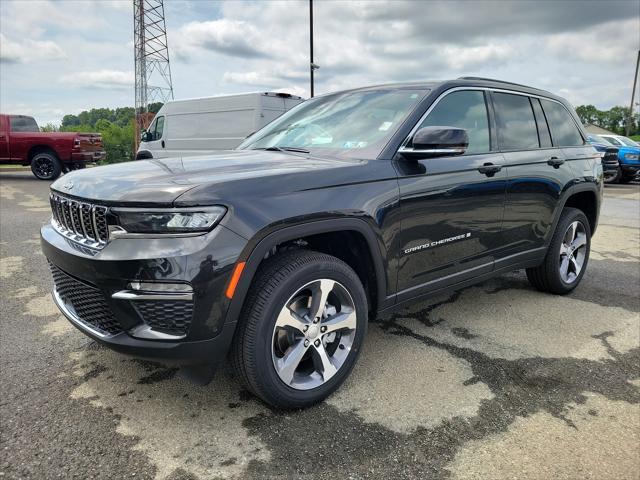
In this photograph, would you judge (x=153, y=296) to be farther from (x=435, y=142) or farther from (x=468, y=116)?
(x=468, y=116)

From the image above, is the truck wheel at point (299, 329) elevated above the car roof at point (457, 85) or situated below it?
below

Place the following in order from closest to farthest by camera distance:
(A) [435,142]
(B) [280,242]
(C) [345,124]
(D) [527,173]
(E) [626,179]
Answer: (B) [280,242] → (A) [435,142] → (C) [345,124] → (D) [527,173] → (E) [626,179]

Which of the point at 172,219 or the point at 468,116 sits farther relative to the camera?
the point at 468,116

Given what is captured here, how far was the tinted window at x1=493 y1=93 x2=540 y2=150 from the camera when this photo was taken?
3.76 meters

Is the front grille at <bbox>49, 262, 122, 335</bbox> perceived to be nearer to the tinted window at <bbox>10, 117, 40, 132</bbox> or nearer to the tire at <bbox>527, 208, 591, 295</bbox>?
the tire at <bbox>527, 208, 591, 295</bbox>

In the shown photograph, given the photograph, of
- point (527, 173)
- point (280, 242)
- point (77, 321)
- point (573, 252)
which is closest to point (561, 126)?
point (527, 173)

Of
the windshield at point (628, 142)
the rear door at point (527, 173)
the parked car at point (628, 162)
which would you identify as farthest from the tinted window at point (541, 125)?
the windshield at point (628, 142)

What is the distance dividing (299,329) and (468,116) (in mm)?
2017

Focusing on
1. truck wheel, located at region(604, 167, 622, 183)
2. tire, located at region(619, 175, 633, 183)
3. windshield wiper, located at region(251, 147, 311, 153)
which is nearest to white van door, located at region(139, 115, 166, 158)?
windshield wiper, located at region(251, 147, 311, 153)

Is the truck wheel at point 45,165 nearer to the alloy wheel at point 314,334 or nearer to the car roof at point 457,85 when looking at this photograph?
the car roof at point 457,85

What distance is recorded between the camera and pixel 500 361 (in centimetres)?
319

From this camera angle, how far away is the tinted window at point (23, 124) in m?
14.7

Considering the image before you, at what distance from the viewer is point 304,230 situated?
2.44 metres

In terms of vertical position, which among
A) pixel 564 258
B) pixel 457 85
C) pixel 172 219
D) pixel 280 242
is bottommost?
pixel 564 258
